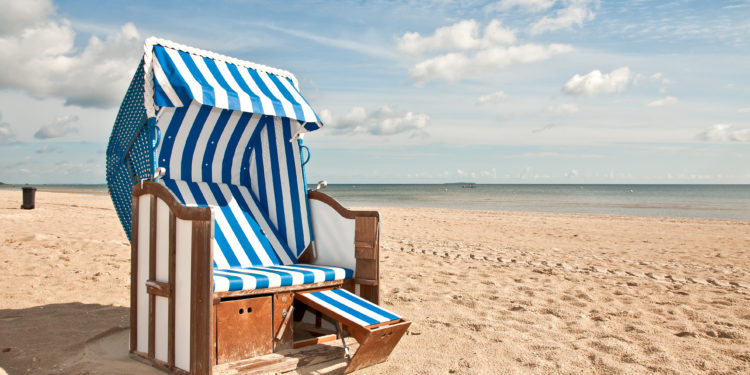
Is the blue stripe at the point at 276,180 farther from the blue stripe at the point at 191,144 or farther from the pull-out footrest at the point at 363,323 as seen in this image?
the pull-out footrest at the point at 363,323

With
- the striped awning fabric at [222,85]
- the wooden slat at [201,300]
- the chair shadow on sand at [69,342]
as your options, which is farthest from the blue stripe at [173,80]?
the chair shadow on sand at [69,342]

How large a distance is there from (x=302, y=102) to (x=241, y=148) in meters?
0.73

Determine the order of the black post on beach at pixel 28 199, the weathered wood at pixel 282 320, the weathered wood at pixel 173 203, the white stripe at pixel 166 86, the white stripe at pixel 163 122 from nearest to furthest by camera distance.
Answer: the weathered wood at pixel 173 203 < the weathered wood at pixel 282 320 < the white stripe at pixel 166 86 < the white stripe at pixel 163 122 < the black post on beach at pixel 28 199

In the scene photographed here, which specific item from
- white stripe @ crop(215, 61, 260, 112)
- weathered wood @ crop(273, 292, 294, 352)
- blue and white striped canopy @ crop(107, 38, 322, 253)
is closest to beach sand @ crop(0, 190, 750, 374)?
weathered wood @ crop(273, 292, 294, 352)

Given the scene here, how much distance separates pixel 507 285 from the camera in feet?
19.4

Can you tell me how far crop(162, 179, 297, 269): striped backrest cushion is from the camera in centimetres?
396

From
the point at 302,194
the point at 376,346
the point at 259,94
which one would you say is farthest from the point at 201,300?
the point at 259,94

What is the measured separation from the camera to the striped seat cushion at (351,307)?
3209 millimetres

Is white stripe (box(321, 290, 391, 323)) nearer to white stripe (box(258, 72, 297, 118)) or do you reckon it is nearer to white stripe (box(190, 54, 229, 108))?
white stripe (box(258, 72, 297, 118))

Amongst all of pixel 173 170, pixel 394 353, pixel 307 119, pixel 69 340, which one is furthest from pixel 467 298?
pixel 69 340

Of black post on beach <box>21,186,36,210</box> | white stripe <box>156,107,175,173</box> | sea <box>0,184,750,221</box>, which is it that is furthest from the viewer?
sea <box>0,184,750,221</box>

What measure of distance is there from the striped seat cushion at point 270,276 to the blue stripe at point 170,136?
1057 mm

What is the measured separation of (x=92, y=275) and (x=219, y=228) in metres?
2.79

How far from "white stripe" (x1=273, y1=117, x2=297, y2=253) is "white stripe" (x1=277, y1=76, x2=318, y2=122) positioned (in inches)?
10.9
